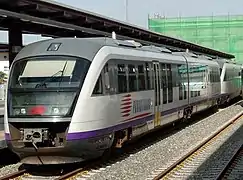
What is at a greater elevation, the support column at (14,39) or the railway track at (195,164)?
the support column at (14,39)

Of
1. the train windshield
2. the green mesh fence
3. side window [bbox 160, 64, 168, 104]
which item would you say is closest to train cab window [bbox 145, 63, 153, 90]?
side window [bbox 160, 64, 168, 104]

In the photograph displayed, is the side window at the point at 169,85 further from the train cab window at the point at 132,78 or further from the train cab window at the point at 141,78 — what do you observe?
the train cab window at the point at 132,78

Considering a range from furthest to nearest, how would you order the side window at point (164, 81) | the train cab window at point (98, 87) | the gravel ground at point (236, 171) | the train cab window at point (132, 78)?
the side window at point (164, 81), the train cab window at point (132, 78), the train cab window at point (98, 87), the gravel ground at point (236, 171)

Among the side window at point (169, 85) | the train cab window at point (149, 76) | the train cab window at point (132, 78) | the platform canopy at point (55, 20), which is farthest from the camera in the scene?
the side window at point (169, 85)

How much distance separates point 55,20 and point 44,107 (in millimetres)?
6198

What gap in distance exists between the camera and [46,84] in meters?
10.2

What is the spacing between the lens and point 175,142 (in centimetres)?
1507

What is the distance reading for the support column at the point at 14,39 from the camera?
1498 centimetres

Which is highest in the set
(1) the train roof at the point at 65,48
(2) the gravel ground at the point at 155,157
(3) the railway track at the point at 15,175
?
(1) the train roof at the point at 65,48

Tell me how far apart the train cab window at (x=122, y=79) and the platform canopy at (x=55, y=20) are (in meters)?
3.16

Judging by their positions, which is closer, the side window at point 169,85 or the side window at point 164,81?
the side window at point 164,81

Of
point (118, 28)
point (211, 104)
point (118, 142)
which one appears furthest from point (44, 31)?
point (211, 104)

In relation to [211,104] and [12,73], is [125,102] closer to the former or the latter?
[12,73]

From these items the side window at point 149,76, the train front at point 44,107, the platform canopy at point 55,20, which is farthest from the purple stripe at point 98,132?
the platform canopy at point 55,20
